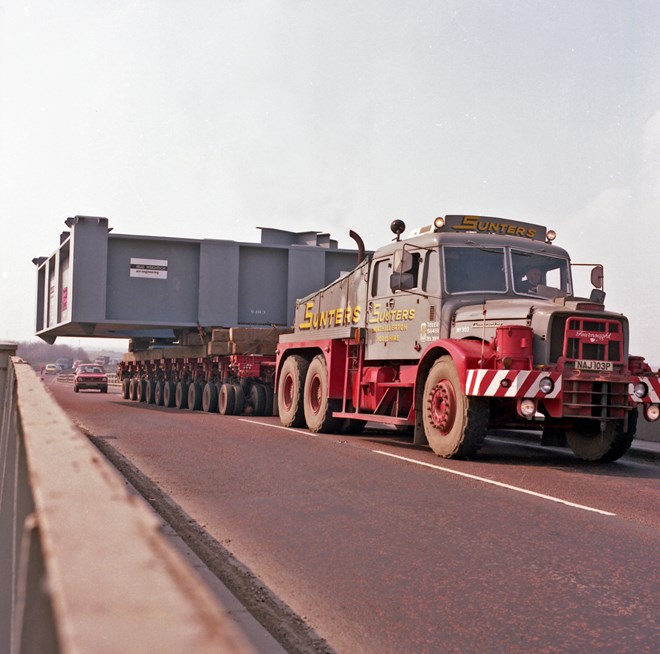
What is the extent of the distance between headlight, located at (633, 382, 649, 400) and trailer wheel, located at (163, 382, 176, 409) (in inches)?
694

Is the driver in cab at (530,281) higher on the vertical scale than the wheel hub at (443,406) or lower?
higher

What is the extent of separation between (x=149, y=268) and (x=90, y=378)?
79.8ft

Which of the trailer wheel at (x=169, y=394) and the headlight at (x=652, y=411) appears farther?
the trailer wheel at (x=169, y=394)

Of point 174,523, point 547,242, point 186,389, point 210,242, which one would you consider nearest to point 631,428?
Result: point 547,242

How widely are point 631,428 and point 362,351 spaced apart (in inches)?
170

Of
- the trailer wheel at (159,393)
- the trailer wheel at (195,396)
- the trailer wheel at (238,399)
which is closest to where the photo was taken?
the trailer wheel at (238,399)

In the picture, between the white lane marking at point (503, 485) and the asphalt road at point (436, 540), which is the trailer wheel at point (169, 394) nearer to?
the asphalt road at point (436, 540)

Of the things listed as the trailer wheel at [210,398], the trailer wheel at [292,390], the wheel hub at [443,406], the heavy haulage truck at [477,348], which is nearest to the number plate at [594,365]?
the heavy haulage truck at [477,348]

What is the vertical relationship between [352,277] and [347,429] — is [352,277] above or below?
above

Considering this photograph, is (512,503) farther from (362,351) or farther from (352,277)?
(352,277)

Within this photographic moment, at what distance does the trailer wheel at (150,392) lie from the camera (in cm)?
2809

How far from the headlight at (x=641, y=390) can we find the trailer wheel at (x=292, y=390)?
21.4 feet

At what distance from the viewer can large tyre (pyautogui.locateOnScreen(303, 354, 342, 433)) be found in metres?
14.1

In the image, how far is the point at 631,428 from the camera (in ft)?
35.6
